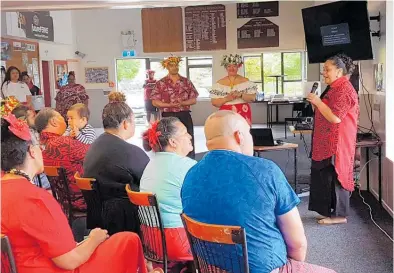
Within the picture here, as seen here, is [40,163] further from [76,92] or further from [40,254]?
[76,92]

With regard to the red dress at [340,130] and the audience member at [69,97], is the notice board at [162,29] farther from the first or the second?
the red dress at [340,130]

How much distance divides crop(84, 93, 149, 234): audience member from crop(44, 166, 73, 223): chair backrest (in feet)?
1.00

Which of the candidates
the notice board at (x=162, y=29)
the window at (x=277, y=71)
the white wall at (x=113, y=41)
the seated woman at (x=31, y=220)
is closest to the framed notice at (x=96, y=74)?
the white wall at (x=113, y=41)

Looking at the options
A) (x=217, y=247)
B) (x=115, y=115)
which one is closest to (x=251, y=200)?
(x=217, y=247)

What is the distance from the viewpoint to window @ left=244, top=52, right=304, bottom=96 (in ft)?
42.4

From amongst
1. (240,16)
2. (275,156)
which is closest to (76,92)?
(275,156)

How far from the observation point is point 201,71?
13.4 m

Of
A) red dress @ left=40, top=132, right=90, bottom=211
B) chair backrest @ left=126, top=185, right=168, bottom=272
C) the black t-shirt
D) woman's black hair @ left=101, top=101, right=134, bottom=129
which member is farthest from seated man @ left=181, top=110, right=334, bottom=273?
red dress @ left=40, top=132, right=90, bottom=211

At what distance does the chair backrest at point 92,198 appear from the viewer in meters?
2.89

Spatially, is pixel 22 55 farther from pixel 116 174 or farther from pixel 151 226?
pixel 151 226

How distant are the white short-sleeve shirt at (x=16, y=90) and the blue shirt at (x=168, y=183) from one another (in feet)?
17.9

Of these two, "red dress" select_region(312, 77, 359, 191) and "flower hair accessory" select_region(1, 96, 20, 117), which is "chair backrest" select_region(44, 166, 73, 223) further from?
"red dress" select_region(312, 77, 359, 191)

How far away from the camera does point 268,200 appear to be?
5.89 ft

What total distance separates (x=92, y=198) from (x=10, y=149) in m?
1.17
